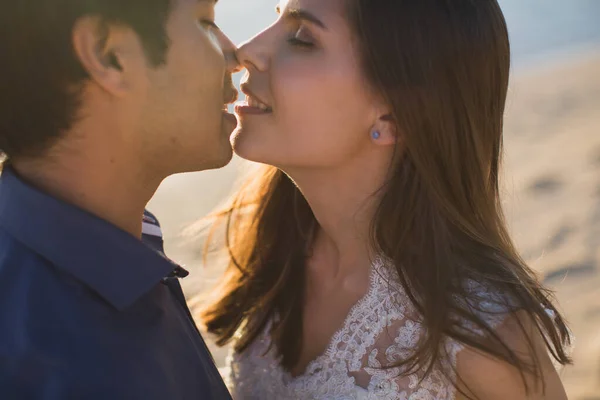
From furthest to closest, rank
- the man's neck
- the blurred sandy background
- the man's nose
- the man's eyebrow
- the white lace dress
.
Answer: the blurred sandy background
the man's eyebrow
the man's nose
the white lace dress
the man's neck

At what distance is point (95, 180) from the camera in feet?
7.15

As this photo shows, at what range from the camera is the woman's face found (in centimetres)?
271

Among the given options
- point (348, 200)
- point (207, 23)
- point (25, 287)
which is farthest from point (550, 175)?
point (25, 287)

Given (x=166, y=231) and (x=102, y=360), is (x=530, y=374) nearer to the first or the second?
(x=102, y=360)

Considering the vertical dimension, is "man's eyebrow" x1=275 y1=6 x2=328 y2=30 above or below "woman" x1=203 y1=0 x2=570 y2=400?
above

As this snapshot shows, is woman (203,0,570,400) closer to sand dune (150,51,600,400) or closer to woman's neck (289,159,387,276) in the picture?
woman's neck (289,159,387,276)

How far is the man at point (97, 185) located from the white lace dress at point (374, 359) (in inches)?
19.6

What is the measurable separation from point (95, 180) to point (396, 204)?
1.03 metres

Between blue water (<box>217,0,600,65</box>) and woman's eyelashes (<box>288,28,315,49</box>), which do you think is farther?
blue water (<box>217,0,600,65</box>)

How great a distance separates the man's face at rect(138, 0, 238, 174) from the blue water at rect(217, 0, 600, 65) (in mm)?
8706

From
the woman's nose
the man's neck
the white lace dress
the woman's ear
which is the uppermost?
the woman's nose

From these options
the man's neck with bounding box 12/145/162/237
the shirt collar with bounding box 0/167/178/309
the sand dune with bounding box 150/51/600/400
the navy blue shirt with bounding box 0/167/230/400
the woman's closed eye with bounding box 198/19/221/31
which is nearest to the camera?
the navy blue shirt with bounding box 0/167/230/400

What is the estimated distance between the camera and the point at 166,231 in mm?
7133

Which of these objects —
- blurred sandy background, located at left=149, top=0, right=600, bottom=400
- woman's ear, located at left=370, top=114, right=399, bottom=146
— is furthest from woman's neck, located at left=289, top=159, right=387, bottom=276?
blurred sandy background, located at left=149, top=0, right=600, bottom=400
